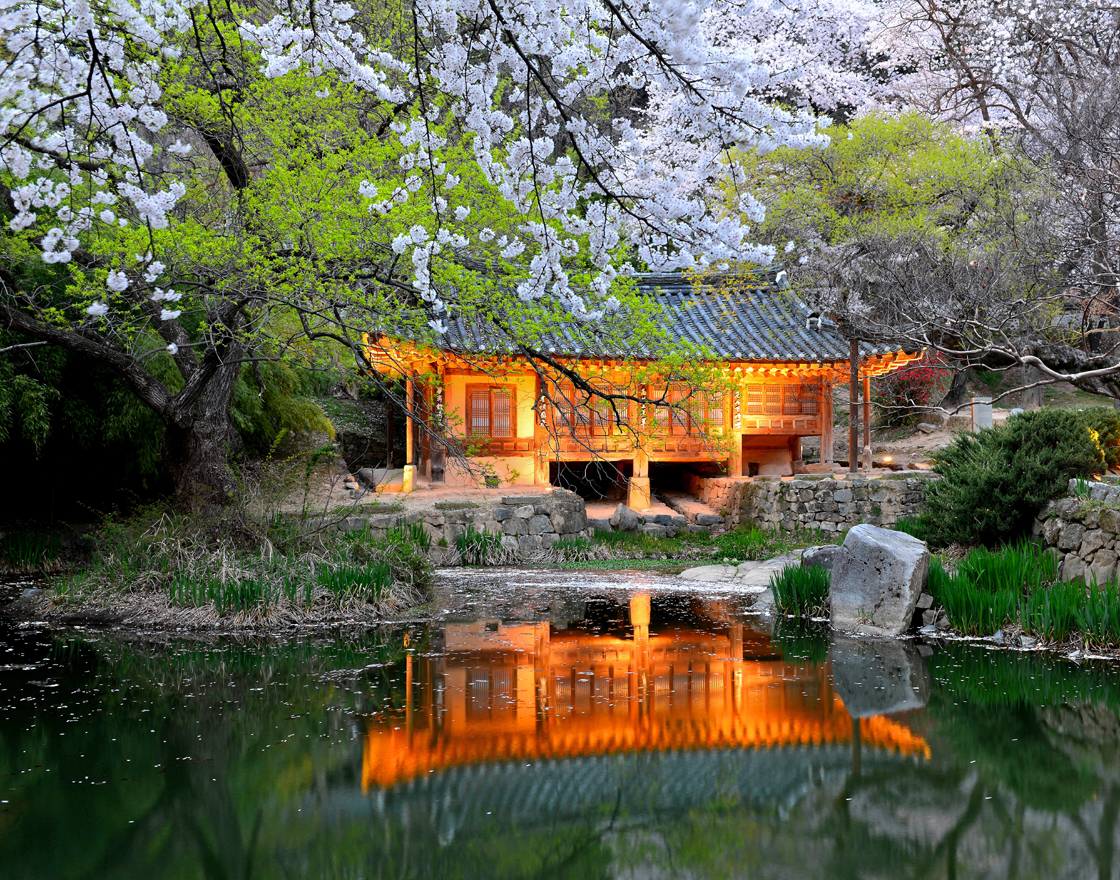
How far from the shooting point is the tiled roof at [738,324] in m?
15.5

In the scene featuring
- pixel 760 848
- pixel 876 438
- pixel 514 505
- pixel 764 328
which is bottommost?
pixel 760 848

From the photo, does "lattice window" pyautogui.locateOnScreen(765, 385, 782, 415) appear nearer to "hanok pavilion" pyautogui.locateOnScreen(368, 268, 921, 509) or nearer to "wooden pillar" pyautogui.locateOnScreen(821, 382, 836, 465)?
"hanok pavilion" pyautogui.locateOnScreen(368, 268, 921, 509)

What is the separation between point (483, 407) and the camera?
1625cm

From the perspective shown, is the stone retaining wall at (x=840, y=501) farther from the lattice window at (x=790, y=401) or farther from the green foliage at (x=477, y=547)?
the green foliage at (x=477, y=547)

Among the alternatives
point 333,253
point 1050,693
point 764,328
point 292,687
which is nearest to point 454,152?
point 333,253

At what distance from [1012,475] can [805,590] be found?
3131 mm

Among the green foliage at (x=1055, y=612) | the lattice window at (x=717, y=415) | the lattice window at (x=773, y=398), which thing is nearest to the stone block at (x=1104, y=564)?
the green foliage at (x=1055, y=612)

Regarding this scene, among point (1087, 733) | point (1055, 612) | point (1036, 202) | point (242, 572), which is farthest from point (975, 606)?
point (242, 572)

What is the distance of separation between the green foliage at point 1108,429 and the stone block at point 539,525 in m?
8.04

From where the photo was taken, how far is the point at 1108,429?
11.7 m

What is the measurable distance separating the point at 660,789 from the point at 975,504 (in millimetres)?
7421

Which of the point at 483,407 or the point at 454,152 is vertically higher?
the point at 454,152

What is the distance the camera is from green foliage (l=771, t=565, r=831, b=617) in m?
8.89

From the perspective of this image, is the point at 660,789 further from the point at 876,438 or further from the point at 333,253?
the point at 876,438
